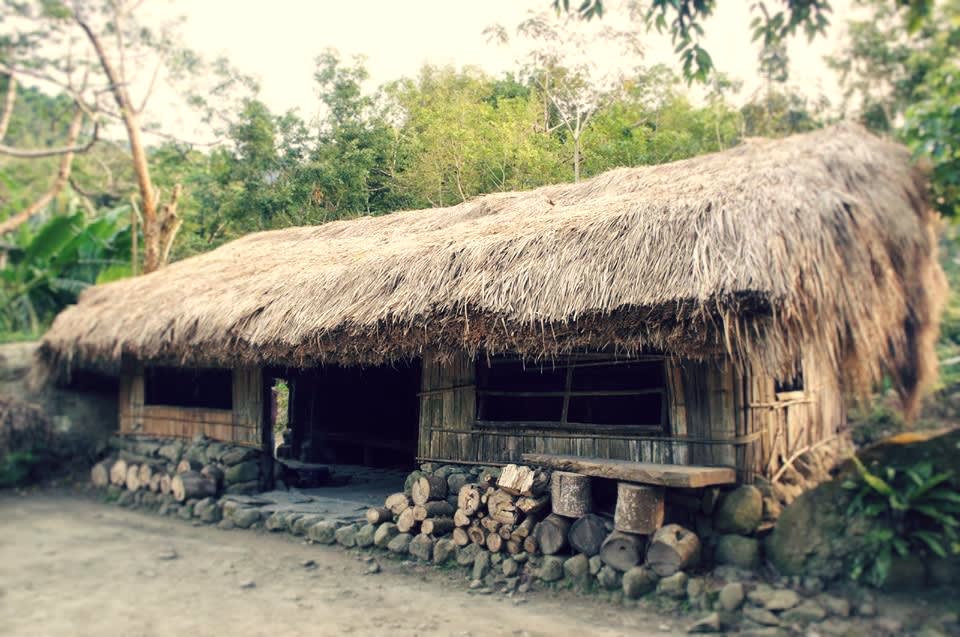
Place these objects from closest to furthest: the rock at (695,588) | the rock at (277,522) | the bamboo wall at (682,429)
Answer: the rock at (695,588), the bamboo wall at (682,429), the rock at (277,522)

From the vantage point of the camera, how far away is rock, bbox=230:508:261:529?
7809 mm

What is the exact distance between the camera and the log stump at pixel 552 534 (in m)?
5.57

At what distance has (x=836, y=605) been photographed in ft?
14.5

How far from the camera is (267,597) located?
555 cm

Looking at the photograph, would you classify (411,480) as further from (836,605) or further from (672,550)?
(836,605)

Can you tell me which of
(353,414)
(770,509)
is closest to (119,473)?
(353,414)

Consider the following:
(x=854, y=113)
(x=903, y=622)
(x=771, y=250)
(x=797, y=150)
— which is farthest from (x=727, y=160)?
(x=854, y=113)

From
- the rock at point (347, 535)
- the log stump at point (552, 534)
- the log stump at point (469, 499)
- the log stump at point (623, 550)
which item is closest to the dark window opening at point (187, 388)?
the rock at point (347, 535)

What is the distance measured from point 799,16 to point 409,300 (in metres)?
3.52

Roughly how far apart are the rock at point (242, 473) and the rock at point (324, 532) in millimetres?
1830

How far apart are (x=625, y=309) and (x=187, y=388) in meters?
7.83

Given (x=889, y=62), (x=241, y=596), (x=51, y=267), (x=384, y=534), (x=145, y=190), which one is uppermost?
(x=889, y=62)

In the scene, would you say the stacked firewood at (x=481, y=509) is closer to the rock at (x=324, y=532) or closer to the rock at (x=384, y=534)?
the rock at (x=384, y=534)

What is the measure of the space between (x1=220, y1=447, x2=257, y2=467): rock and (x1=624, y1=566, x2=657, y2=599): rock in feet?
17.3
